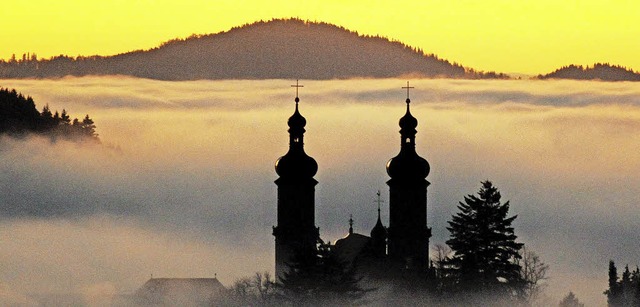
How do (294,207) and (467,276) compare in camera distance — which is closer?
(467,276)

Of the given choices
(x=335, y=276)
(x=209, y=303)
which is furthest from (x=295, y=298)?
(x=209, y=303)

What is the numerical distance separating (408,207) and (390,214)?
0.87 m

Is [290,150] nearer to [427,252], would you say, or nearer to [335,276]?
[427,252]

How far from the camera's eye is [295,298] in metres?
149

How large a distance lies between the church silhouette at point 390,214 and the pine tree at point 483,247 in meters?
11.4

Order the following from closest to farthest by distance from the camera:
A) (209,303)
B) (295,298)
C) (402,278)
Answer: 1. (295,298)
2. (402,278)
3. (209,303)

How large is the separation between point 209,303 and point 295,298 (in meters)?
31.6

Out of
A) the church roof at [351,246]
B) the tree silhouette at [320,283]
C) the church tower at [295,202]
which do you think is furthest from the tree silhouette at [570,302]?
the tree silhouette at [320,283]

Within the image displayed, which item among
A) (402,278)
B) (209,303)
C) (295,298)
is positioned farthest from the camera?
(209,303)

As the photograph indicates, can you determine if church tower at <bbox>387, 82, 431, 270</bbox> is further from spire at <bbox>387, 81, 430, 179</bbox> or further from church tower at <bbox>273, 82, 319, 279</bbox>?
church tower at <bbox>273, 82, 319, 279</bbox>

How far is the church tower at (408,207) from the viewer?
16625 centimetres

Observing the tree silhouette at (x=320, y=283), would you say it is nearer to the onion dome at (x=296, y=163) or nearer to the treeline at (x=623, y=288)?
the treeline at (x=623, y=288)

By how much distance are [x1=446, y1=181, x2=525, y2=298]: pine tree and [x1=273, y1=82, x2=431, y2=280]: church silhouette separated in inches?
450

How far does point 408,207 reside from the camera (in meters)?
167
